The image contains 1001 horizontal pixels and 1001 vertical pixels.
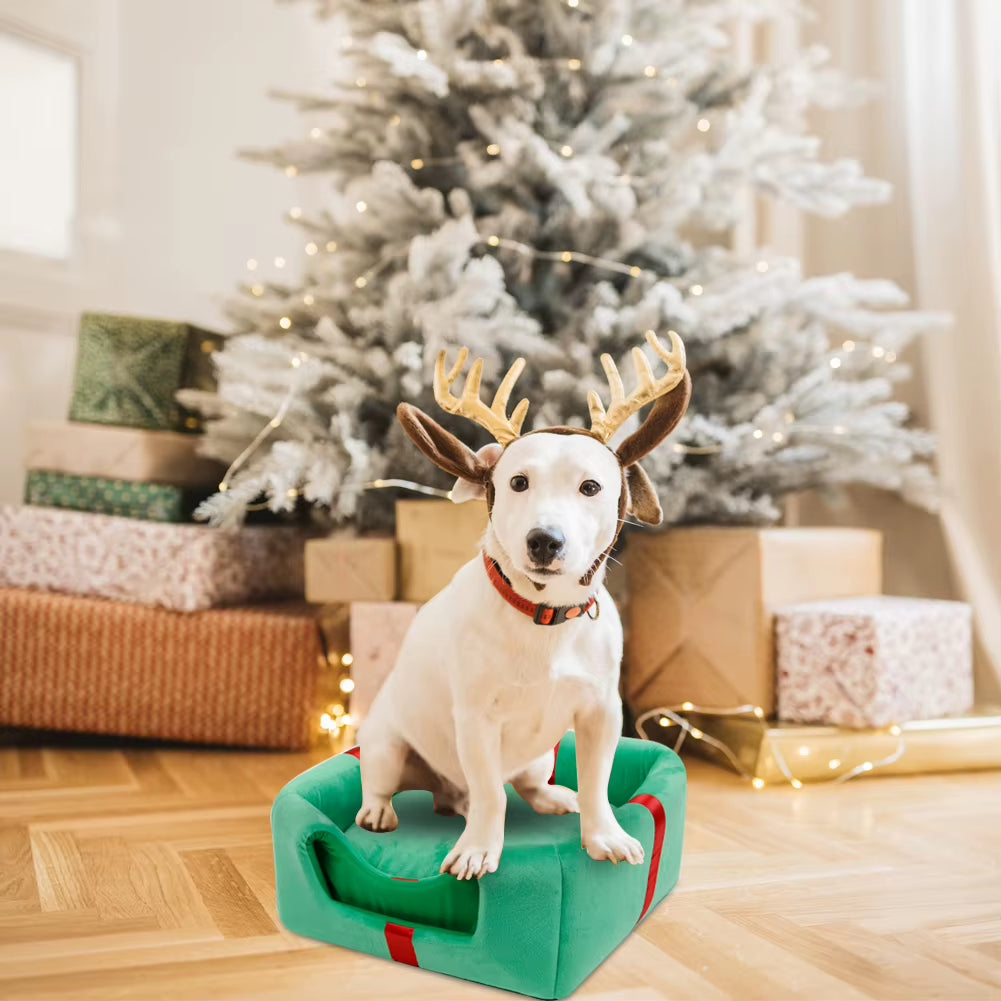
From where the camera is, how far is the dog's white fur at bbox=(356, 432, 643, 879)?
91 centimetres

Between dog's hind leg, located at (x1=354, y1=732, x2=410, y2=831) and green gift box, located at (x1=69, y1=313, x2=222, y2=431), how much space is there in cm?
112

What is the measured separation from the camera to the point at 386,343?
1767 mm

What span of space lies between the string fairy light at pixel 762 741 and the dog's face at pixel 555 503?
0.81 metres

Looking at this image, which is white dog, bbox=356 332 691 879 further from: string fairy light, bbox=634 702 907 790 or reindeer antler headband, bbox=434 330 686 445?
string fairy light, bbox=634 702 907 790

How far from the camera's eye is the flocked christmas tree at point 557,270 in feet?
5.51

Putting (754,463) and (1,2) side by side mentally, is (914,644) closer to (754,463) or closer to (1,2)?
(754,463)

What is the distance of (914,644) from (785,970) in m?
0.83

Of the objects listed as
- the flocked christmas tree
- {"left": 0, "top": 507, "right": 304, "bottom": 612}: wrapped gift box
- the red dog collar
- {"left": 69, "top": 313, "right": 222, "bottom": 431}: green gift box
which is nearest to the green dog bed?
the red dog collar

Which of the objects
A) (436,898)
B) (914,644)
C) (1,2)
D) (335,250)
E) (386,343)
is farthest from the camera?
(1,2)

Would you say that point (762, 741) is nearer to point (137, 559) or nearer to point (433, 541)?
point (433, 541)

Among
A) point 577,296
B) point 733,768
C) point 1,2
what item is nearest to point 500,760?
point 733,768

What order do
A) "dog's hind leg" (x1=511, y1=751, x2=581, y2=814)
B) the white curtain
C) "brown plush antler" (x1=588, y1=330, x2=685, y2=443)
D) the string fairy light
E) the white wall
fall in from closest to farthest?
"brown plush antler" (x1=588, y1=330, x2=685, y2=443)
"dog's hind leg" (x1=511, y1=751, x2=581, y2=814)
the string fairy light
the white curtain
the white wall

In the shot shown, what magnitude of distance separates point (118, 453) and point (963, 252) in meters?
1.68

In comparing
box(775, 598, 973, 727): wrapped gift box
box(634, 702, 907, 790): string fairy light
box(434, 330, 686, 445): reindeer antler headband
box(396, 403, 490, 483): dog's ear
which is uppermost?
box(434, 330, 686, 445): reindeer antler headband
